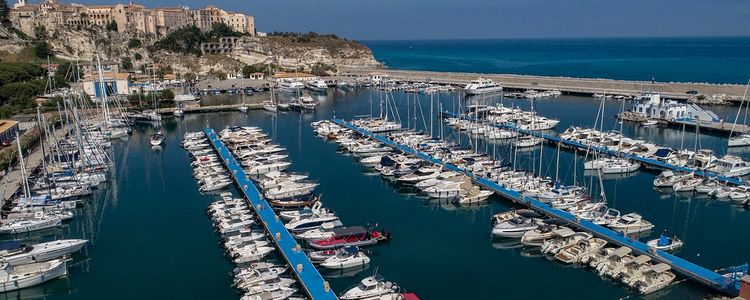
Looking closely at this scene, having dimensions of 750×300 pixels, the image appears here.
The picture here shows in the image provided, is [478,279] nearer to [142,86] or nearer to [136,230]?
[136,230]

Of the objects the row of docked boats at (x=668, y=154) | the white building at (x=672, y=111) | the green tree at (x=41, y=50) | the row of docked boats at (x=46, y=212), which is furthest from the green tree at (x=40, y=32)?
the white building at (x=672, y=111)

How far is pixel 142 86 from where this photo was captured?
82.1 metres

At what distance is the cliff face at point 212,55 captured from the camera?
4377 inches

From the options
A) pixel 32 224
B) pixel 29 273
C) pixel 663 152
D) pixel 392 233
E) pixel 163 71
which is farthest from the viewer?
pixel 163 71

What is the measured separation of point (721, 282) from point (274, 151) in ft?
106

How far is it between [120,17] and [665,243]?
122023 mm

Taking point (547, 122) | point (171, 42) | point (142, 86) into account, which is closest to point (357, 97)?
point (142, 86)

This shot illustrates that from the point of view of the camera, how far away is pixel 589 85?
274 feet

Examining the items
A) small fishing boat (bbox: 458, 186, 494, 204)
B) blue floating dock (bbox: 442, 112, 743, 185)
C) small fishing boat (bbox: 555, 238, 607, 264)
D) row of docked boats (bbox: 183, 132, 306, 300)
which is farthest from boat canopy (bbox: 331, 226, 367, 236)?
blue floating dock (bbox: 442, 112, 743, 185)

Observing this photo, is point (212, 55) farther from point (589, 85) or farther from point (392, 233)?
→ point (392, 233)

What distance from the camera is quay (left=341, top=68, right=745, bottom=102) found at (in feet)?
237

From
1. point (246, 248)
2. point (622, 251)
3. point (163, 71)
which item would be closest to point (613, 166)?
point (622, 251)

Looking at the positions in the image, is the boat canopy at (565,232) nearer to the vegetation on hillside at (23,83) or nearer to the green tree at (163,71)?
the vegetation on hillside at (23,83)

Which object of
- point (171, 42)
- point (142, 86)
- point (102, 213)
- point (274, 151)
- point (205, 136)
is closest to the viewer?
point (102, 213)
